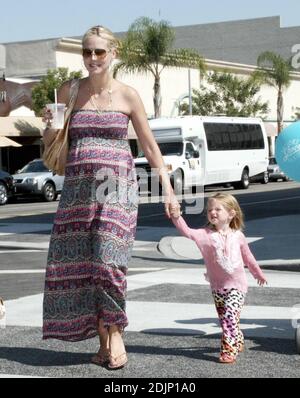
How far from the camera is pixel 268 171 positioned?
49.3 meters

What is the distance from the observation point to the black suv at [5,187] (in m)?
32.7

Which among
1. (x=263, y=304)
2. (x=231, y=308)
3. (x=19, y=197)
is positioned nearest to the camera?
(x=231, y=308)

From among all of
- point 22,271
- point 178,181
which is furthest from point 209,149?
point 22,271

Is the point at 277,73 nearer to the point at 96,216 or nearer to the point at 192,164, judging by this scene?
the point at 192,164

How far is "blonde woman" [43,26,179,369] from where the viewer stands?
5.90m

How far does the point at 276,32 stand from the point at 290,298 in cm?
8045

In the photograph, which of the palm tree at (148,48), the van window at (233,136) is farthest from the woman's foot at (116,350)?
the palm tree at (148,48)

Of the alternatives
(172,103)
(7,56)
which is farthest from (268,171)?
(7,56)

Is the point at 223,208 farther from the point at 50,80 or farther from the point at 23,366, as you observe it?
the point at 50,80

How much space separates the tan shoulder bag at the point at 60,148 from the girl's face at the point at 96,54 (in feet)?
0.72

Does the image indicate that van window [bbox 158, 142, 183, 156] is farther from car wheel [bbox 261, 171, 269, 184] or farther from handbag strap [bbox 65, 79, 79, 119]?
handbag strap [bbox 65, 79, 79, 119]

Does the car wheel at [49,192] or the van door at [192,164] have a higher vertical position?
the van door at [192,164]

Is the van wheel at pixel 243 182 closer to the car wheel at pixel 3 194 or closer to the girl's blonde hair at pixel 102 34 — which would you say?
the car wheel at pixel 3 194

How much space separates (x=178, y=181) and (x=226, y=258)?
29.4 meters
